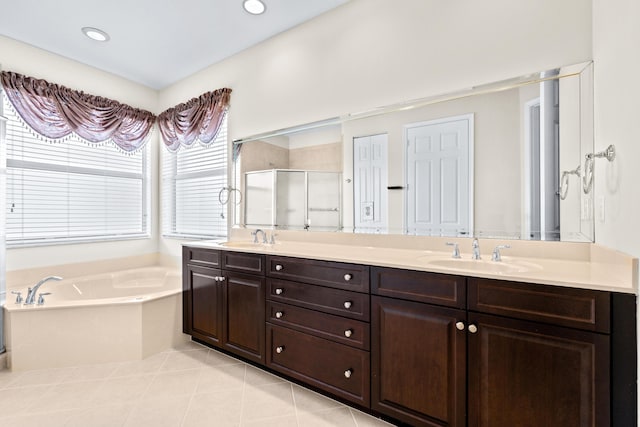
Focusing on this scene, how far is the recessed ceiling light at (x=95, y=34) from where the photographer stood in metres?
2.57

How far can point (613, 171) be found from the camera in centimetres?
127

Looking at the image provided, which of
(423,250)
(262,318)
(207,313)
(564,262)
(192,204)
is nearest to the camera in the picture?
(564,262)

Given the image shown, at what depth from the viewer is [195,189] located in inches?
137

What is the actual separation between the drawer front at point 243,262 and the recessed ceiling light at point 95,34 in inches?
84.3

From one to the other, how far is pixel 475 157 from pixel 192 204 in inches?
114

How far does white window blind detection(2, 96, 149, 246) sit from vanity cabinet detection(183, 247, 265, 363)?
4.54 ft

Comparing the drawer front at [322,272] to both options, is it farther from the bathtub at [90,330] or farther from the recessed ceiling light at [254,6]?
the recessed ceiling light at [254,6]

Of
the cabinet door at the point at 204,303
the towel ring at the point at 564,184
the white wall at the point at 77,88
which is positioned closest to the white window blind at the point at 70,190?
the white wall at the point at 77,88

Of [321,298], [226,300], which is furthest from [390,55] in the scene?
[226,300]

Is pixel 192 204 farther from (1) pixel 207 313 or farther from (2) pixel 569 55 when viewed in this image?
(2) pixel 569 55

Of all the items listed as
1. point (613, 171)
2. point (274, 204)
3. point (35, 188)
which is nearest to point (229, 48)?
point (274, 204)

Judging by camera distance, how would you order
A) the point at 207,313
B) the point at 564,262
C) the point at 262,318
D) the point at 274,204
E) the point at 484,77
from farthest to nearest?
the point at 274,204 < the point at 207,313 < the point at 262,318 < the point at 484,77 < the point at 564,262

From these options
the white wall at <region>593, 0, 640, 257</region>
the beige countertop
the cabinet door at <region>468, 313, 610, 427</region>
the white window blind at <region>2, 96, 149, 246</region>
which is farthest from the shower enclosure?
the white window blind at <region>2, 96, 149, 246</region>

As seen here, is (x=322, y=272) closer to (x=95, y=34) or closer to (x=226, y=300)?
(x=226, y=300)
